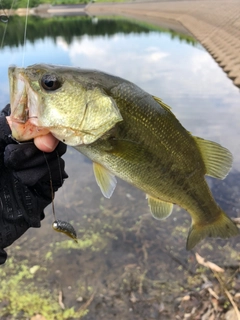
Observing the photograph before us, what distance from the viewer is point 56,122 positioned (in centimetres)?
201

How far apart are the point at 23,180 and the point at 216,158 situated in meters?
1.36

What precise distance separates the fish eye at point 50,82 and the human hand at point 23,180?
1.05 ft

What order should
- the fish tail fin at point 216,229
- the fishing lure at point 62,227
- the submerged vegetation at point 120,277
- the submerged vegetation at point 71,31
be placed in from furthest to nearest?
the submerged vegetation at point 71,31 → the submerged vegetation at point 120,277 → the fish tail fin at point 216,229 → the fishing lure at point 62,227

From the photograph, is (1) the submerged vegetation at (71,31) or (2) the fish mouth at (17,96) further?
(1) the submerged vegetation at (71,31)

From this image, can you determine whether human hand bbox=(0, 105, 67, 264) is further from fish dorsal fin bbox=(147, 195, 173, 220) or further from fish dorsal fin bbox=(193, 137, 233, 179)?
fish dorsal fin bbox=(193, 137, 233, 179)

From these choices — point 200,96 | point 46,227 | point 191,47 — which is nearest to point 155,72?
point 200,96

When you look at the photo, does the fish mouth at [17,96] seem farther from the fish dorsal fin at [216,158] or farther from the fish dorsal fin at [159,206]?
the fish dorsal fin at [216,158]

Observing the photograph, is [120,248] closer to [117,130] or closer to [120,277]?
[120,277]

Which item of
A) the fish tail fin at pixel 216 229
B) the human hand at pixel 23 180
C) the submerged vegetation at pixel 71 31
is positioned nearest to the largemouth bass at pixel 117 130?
the human hand at pixel 23 180

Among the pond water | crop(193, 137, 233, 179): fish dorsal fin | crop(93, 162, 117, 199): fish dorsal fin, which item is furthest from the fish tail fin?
the pond water

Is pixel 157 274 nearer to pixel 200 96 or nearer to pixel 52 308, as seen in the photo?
pixel 52 308

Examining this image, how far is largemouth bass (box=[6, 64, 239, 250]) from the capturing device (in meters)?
1.99

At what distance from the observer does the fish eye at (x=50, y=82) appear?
6.55 ft

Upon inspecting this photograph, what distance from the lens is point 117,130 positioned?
7.04 ft
